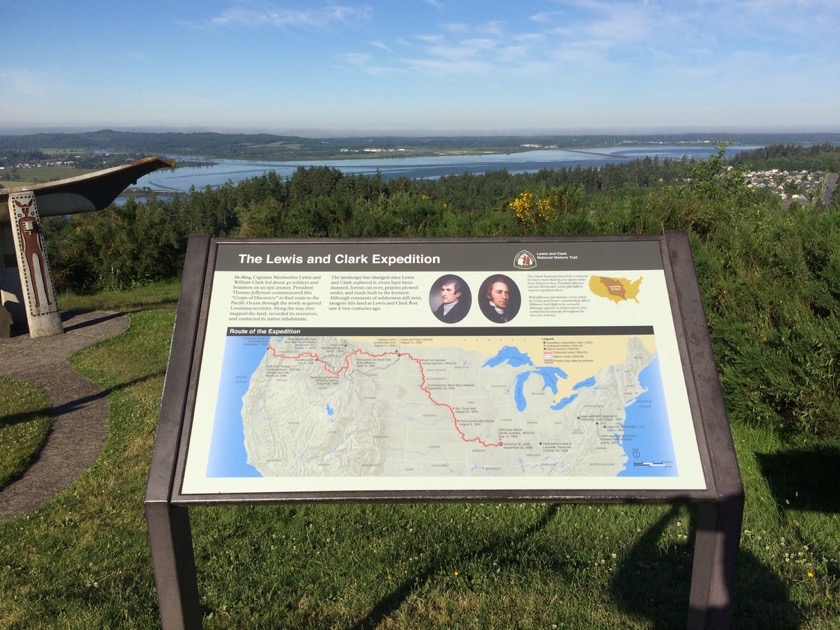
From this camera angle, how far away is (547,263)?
101 inches

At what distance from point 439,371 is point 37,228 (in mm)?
8743

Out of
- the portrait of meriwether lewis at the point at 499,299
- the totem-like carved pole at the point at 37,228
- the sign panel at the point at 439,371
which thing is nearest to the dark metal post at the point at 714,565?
the sign panel at the point at 439,371

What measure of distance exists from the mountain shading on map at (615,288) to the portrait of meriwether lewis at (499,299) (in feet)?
1.02

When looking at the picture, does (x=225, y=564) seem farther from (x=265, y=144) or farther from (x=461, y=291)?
(x=265, y=144)

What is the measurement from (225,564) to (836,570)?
11.0ft

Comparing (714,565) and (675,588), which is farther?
(675,588)

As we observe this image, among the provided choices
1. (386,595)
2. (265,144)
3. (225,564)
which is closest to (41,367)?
(225,564)

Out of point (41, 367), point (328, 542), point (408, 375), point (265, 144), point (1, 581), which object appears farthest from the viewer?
point (265, 144)

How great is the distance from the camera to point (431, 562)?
3.55 meters

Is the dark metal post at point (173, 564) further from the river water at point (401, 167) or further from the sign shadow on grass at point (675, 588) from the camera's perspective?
the river water at point (401, 167)

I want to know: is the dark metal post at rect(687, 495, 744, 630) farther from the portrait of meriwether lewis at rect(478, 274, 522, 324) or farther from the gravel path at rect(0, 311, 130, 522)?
the gravel path at rect(0, 311, 130, 522)

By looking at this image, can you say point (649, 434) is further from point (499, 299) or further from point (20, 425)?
point (20, 425)

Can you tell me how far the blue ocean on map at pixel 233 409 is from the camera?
2.21 metres

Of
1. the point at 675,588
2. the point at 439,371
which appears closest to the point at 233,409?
the point at 439,371
